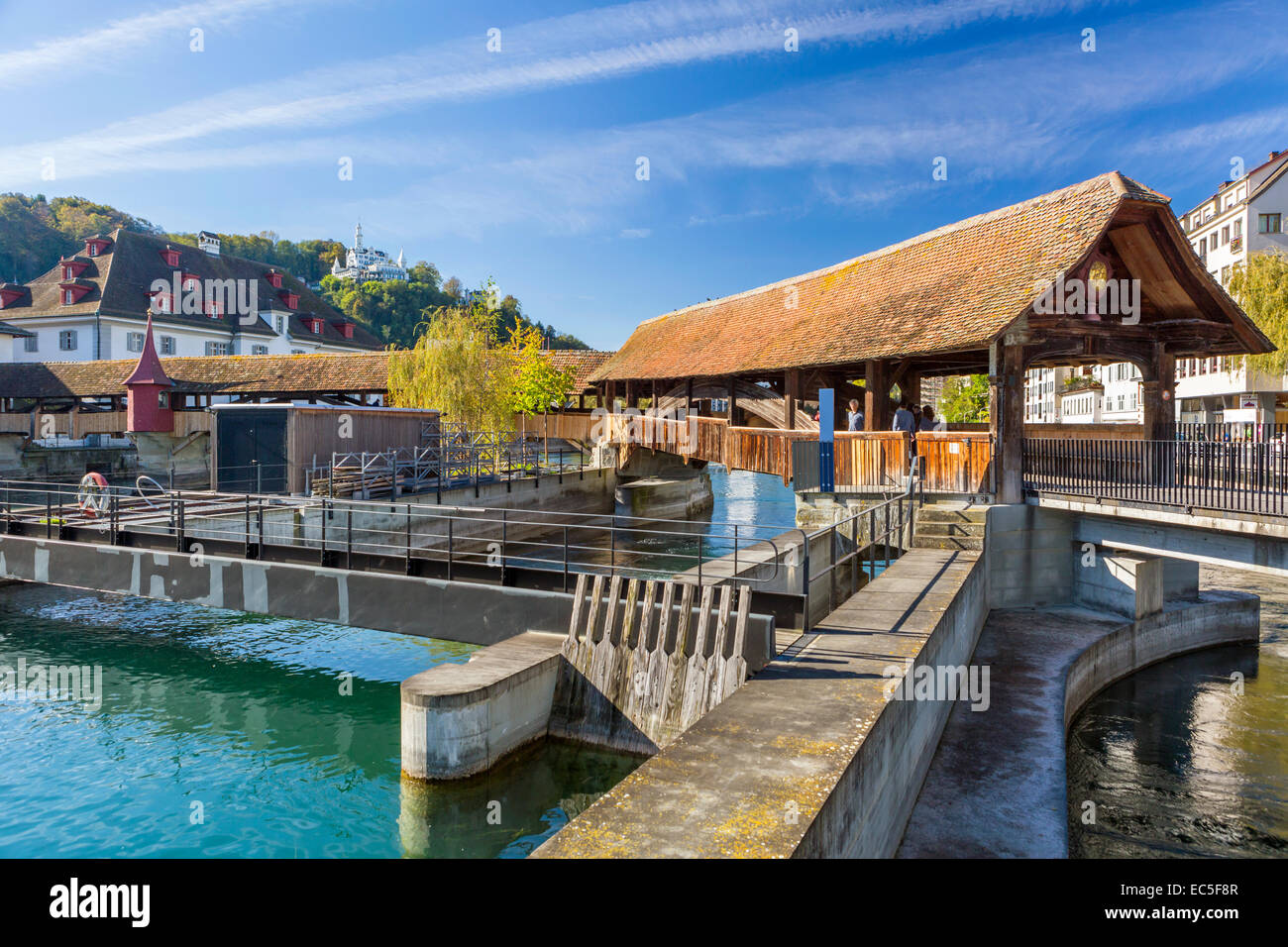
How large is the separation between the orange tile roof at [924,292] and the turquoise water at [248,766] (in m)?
10.3

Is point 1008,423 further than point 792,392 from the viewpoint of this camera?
No

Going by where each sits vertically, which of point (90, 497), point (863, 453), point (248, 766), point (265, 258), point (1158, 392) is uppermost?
point (265, 258)

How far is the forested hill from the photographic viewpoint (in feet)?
231

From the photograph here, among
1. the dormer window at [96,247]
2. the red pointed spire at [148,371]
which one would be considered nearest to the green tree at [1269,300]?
the red pointed spire at [148,371]

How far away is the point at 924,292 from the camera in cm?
1736

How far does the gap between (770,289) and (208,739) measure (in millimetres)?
21187

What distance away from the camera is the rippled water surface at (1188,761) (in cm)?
891

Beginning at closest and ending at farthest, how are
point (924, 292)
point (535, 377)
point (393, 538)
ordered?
point (924, 292)
point (393, 538)
point (535, 377)

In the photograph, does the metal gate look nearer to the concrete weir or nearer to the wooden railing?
the wooden railing

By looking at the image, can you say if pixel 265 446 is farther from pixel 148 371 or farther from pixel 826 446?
pixel 148 371

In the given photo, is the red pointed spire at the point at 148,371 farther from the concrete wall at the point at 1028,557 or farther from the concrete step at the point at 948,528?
the concrete wall at the point at 1028,557

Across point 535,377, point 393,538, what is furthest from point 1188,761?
point 535,377

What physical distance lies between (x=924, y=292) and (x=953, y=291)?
0.99 metres
